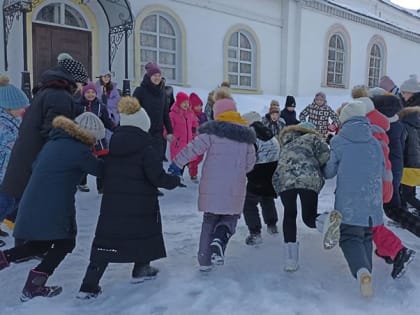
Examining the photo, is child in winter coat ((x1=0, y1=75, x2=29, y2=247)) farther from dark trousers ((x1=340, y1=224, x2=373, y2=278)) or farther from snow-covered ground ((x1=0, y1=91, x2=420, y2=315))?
dark trousers ((x1=340, y1=224, x2=373, y2=278))

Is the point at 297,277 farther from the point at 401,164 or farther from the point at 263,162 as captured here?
the point at 401,164

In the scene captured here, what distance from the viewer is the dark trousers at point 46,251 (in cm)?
A: 317

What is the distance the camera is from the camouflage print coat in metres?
3.60

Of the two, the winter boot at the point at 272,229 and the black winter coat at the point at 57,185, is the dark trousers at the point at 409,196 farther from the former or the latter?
the black winter coat at the point at 57,185

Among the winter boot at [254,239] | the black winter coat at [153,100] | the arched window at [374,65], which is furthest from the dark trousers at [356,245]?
the arched window at [374,65]

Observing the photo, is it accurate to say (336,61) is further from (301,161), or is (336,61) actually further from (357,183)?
(357,183)

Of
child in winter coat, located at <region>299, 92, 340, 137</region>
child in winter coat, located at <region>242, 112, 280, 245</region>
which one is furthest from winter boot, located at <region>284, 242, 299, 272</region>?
child in winter coat, located at <region>299, 92, 340, 137</region>

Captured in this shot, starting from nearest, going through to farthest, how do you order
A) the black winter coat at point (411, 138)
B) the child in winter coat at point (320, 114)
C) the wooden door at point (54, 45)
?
the black winter coat at point (411, 138) → the child in winter coat at point (320, 114) → the wooden door at point (54, 45)

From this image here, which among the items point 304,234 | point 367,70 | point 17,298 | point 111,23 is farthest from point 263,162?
point 367,70

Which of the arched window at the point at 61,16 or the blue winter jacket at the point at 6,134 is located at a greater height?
the arched window at the point at 61,16

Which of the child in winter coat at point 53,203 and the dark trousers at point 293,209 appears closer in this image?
the child in winter coat at point 53,203

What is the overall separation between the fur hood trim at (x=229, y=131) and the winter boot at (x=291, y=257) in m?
0.90

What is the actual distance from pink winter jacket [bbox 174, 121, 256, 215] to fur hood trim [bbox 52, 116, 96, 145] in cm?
76

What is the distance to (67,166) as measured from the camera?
10.3 ft
